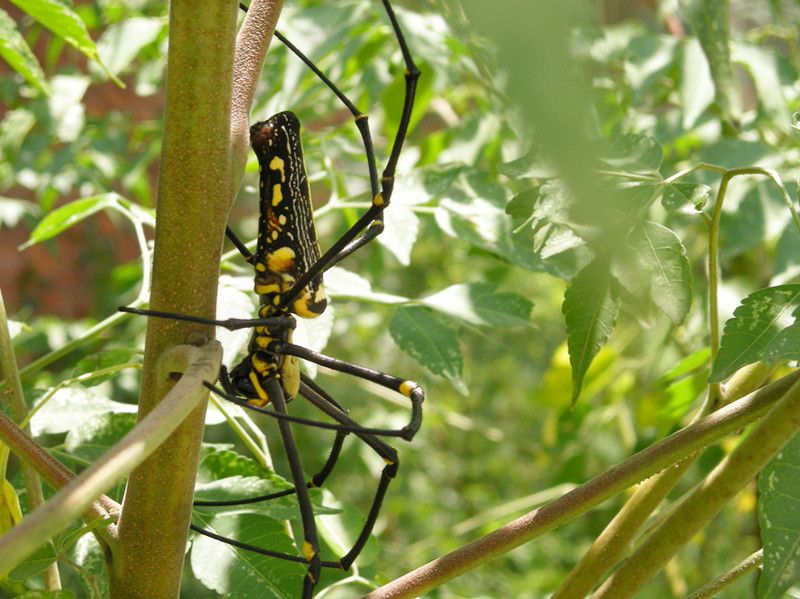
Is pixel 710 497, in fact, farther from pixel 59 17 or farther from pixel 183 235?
pixel 59 17

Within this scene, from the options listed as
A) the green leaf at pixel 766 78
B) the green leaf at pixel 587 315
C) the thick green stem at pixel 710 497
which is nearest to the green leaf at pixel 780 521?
the thick green stem at pixel 710 497

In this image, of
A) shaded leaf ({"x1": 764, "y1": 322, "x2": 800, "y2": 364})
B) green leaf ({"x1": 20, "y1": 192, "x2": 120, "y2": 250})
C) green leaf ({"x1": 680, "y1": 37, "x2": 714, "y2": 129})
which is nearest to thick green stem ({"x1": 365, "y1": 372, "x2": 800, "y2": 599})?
shaded leaf ({"x1": 764, "y1": 322, "x2": 800, "y2": 364})

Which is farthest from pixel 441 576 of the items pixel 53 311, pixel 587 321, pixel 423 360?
pixel 53 311

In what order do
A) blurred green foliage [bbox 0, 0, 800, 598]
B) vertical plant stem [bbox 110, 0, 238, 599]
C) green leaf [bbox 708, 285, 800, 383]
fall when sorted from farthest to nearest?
green leaf [bbox 708, 285, 800, 383], vertical plant stem [bbox 110, 0, 238, 599], blurred green foliage [bbox 0, 0, 800, 598]

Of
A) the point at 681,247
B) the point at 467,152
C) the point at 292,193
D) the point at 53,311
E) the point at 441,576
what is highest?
the point at 53,311

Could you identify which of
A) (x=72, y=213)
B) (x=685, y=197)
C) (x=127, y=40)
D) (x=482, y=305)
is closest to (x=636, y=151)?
(x=685, y=197)

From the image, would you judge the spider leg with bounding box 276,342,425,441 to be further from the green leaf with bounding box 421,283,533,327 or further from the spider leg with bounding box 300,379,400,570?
the green leaf with bounding box 421,283,533,327

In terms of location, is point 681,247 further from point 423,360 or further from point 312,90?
point 312,90

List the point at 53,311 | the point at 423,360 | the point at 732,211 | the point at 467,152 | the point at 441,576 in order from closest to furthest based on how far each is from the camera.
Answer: the point at 441,576, the point at 423,360, the point at 732,211, the point at 467,152, the point at 53,311
